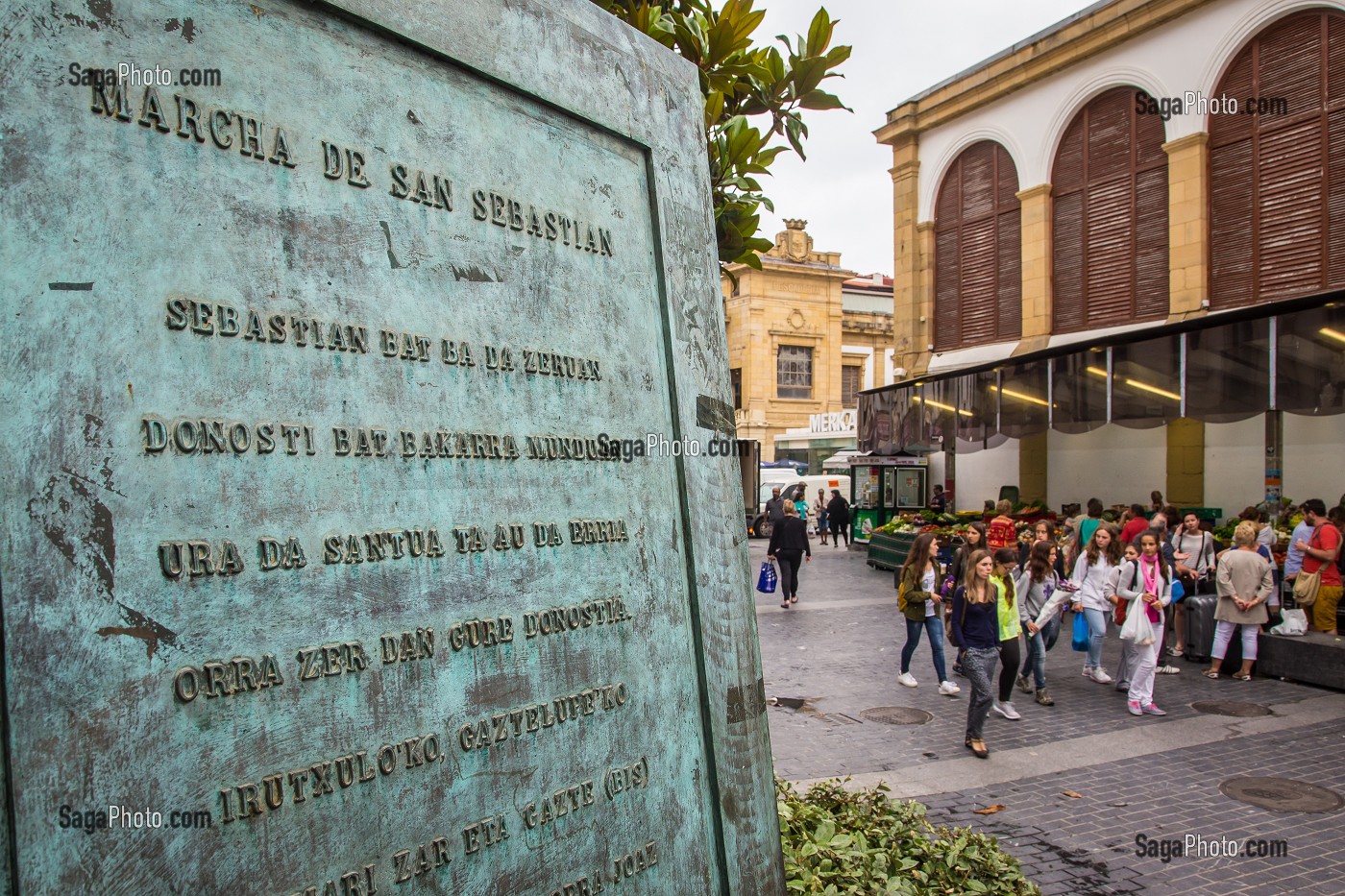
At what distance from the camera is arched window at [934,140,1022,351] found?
948 inches

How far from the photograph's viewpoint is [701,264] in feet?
10.2

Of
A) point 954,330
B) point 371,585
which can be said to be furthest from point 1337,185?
point 371,585

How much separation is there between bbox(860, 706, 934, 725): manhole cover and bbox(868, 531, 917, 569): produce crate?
10480 mm

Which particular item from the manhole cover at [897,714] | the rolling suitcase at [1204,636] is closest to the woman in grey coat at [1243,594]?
the rolling suitcase at [1204,636]

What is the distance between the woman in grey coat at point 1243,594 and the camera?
10.6 metres

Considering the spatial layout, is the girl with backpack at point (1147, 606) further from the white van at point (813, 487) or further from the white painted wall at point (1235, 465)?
the white van at point (813, 487)

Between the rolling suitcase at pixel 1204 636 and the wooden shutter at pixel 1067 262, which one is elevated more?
the wooden shutter at pixel 1067 262

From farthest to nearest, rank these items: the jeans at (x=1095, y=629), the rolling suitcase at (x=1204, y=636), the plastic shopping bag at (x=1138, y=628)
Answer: the rolling suitcase at (x=1204, y=636) → the jeans at (x=1095, y=629) → the plastic shopping bag at (x=1138, y=628)

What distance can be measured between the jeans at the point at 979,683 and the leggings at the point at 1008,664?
74cm

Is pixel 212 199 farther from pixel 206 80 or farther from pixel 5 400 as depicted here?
pixel 5 400

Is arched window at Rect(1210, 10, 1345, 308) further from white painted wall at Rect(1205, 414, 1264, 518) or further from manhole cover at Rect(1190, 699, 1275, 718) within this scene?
manhole cover at Rect(1190, 699, 1275, 718)

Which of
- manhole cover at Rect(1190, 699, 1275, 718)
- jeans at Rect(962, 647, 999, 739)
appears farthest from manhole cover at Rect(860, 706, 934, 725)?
manhole cover at Rect(1190, 699, 1275, 718)

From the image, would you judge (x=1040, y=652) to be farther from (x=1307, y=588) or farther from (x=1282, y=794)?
(x=1307, y=588)

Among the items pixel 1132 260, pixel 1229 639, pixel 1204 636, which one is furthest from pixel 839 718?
pixel 1132 260
